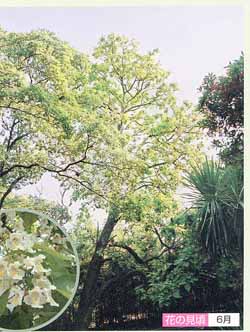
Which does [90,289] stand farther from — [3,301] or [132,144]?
[132,144]

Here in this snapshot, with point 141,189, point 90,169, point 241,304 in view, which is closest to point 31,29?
point 90,169

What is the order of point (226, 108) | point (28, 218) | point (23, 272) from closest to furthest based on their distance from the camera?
point (23, 272) → point (28, 218) → point (226, 108)

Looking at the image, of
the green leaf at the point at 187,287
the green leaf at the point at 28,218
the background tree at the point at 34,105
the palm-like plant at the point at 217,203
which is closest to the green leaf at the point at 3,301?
the green leaf at the point at 28,218

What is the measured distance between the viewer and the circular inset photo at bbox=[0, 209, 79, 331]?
315cm

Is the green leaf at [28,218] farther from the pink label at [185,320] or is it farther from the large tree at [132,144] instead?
the pink label at [185,320]

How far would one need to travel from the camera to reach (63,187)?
10.7 ft

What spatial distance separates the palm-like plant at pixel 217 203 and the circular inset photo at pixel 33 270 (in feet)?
2.50

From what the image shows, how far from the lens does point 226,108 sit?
11.0 feet

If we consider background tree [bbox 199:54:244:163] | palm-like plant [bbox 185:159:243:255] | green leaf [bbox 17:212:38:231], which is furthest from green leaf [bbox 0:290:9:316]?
background tree [bbox 199:54:244:163]

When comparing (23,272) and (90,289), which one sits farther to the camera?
(90,289)

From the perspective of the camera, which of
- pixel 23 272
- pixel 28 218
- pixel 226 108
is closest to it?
pixel 23 272

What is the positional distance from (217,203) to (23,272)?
1.15 metres

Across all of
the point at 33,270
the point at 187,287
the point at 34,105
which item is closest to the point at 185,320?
the point at 187,287

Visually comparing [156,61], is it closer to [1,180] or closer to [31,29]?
[31,29]
